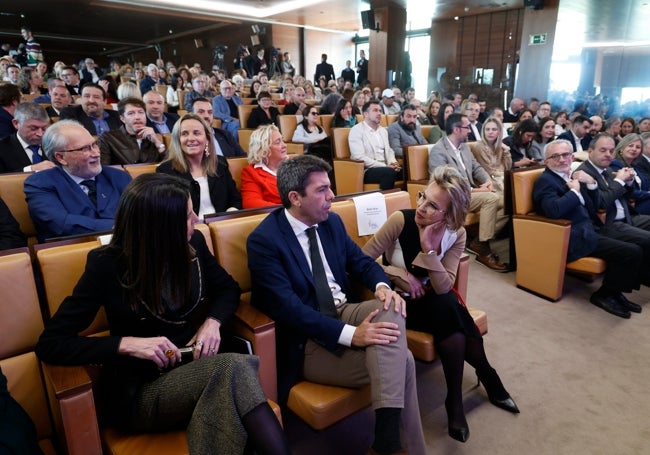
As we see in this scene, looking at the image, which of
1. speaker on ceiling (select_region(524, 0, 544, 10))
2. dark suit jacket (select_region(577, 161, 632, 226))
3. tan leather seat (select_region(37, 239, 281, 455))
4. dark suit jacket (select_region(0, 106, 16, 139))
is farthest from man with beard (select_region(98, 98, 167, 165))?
speaker on ceiling (select_region(524, 0, 544, 10))

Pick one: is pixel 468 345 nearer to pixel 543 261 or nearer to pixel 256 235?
pixel 256 235

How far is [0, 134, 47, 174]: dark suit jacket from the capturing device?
8.73 feet

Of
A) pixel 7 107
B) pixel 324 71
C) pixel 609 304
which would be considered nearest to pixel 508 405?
pixel 609 304

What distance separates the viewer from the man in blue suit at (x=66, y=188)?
1.90 m

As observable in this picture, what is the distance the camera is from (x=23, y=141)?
107 inches

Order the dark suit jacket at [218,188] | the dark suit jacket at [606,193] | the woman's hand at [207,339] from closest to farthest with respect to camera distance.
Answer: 1. the woman's hand at [207,339]
2. the dark suit jacket at [218,188]
3. the dark suit jacket at [606,193]

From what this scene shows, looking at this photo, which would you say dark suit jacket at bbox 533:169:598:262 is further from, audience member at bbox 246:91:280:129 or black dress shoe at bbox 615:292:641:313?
Result: audience member at bbox 246:91:280:129

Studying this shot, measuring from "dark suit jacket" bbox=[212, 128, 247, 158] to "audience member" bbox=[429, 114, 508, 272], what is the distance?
5.40 ft

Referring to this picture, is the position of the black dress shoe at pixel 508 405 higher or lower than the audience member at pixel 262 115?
lower

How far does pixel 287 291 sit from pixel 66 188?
1.24 meters

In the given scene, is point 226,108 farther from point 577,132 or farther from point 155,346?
point 155,346

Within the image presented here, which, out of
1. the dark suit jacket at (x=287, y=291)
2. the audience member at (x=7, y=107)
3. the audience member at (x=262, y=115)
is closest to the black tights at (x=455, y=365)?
the dark suit jacket at (x=287, y=291)

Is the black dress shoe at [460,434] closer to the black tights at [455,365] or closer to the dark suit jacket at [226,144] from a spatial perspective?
the black tights at [455,365]

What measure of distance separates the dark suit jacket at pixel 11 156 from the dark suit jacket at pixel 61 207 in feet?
2.95
